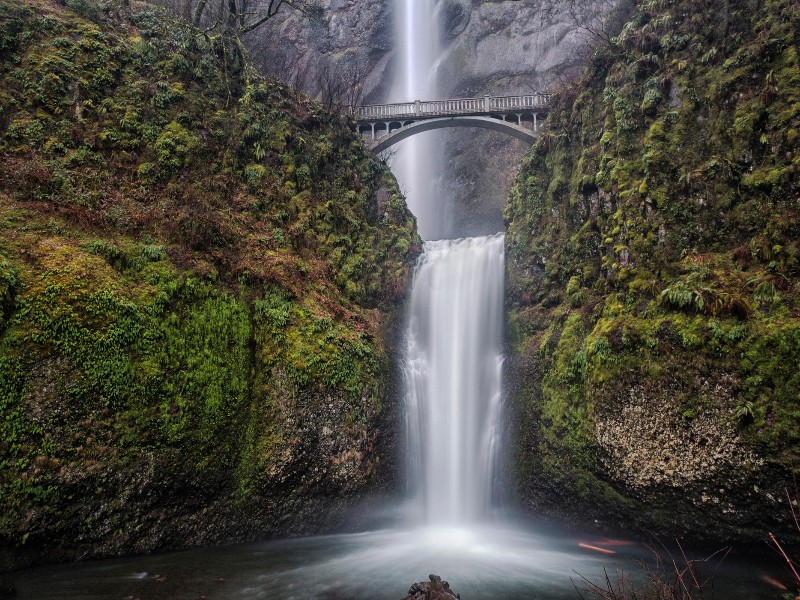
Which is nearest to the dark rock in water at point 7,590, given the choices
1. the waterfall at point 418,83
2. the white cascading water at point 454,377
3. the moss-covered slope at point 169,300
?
the moss-covered slope at point 169,300

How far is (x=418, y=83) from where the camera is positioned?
35.6m

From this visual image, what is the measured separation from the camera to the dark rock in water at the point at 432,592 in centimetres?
698

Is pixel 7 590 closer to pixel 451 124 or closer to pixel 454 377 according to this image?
pixel 454 377

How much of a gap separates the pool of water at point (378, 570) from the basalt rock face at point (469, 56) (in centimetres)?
2319

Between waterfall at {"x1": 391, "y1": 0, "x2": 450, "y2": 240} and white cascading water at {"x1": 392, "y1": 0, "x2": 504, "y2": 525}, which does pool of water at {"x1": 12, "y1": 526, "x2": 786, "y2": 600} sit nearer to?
white cascading water at {"x1": 392, "y1": 0, "x2": 504, "y2": 525}

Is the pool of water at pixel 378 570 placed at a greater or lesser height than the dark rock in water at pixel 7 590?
lesser

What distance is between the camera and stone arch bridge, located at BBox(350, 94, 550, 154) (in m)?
21.9

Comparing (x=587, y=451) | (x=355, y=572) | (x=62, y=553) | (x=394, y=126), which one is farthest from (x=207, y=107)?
(x=587, y=451)

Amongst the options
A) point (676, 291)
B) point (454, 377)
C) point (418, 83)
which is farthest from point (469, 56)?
point (676, 291)

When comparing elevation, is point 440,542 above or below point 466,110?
below

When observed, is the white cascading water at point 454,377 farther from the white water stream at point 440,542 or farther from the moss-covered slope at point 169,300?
the moss-covered slope at point 169,300

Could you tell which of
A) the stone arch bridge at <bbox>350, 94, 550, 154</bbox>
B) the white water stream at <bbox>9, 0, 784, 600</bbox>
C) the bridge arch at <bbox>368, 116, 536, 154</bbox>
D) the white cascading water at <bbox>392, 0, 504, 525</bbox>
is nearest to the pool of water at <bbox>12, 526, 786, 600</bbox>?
the white water stream at <bbox>9, 0, 784, 600</bbox>

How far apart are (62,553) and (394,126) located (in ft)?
68.6

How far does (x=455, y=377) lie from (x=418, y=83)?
2840 centimetres
